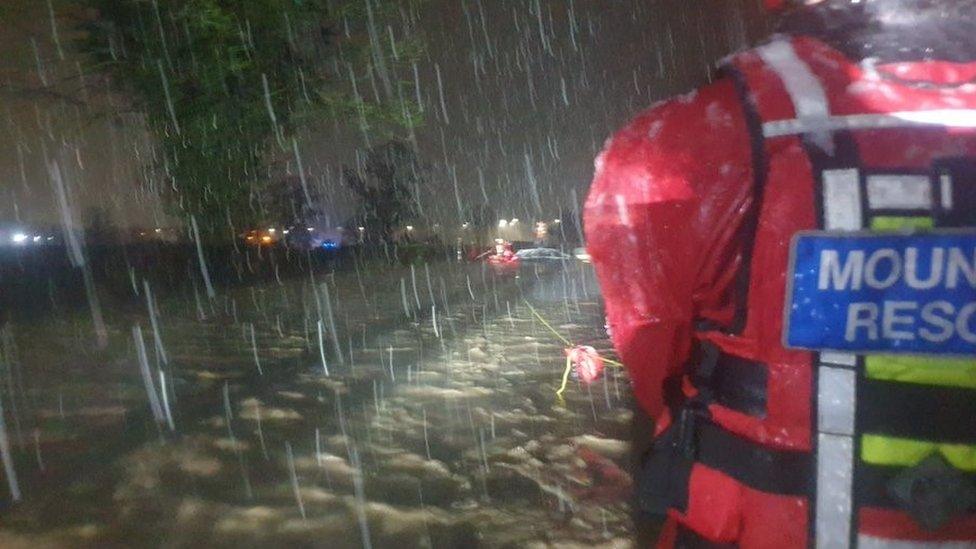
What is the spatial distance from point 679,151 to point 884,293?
1.67ft

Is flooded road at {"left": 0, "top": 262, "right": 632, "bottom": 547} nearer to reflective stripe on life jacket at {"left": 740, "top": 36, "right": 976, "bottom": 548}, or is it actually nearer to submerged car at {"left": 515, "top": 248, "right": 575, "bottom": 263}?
reflective stripe on life jacket at {"left": 740, "top": 36, "right": 976, "bottom": 548}

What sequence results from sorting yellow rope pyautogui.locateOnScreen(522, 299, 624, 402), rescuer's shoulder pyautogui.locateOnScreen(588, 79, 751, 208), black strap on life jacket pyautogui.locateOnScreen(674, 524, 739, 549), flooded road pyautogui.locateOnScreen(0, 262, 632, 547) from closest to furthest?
rescuer's shoulder pyautogui.locateOnScreen(588, 79, 751, 208), black strap on life jacket pyautogui.locateOnScreen(674, 524, 739, 549), flooded road pyautogui.locateOnScreen(0, 262, 632, 547), yellow rope pyautogui.locateOnScreen(522, 299, 624, 402)

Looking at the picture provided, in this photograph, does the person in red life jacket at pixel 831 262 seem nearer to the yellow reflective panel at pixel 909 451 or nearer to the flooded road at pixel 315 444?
the yellow reflective panel at pixel 909 451

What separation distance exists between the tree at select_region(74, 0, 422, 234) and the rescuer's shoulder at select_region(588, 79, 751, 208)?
8.87m

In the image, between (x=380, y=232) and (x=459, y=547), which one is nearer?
(x=459, y=547)

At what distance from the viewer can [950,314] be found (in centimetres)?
166

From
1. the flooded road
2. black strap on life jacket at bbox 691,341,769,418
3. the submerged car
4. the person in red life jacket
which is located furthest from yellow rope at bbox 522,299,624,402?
the submerged car

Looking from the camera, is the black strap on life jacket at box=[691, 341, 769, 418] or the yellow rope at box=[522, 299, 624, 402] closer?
the black strap on life jacket at box=[691, 341, 769, 418]

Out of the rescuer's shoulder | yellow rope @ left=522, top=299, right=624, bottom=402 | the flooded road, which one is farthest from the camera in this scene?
yellow rope @ left=522, top=299, right=624, bottom=402

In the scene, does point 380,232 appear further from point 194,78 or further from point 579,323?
point 194,78

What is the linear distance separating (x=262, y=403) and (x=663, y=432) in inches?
243

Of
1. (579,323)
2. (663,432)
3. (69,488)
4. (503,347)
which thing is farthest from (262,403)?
(579,323)

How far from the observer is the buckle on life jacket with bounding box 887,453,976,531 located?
1603mm

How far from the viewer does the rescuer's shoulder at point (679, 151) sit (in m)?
1.76
